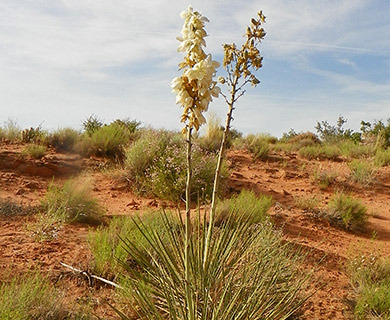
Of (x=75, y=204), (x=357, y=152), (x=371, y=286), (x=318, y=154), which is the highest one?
(x=357, y=152)

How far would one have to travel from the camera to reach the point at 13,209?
6.32m

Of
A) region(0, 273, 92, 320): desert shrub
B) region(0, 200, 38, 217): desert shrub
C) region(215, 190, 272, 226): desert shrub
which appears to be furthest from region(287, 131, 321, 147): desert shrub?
region(0, 273, 92, 320): desert shrub

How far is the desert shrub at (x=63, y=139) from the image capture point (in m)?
11.8

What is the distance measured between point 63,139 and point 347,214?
7.95m

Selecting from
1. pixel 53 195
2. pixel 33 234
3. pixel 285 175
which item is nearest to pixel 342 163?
pixel 285 175

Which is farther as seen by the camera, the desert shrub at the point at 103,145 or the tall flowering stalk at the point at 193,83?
the desert shrub at the point at 103,145

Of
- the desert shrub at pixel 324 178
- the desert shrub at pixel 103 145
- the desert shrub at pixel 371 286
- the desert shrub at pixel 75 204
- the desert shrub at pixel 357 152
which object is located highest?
the desert shrub at pixel 357 152

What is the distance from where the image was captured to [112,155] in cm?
1158

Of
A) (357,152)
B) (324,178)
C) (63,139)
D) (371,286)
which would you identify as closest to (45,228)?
(371,286)

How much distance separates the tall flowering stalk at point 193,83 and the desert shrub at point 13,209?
4.58 m

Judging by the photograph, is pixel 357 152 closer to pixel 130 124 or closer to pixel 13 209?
pixel 130 124

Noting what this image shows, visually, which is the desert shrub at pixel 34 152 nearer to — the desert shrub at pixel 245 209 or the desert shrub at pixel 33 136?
the desert shrub at pixel 33 136

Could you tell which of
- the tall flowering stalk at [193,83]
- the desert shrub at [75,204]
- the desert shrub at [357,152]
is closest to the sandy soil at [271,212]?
the desert shrub at [75,204]

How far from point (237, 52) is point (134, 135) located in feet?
36.7
